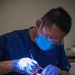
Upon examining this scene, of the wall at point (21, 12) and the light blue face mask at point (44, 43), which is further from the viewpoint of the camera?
the wall at point (21, 12)

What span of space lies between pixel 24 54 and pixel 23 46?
0.06 m

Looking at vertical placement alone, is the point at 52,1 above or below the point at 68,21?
above

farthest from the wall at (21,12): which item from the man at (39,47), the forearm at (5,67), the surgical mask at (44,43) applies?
the forearm at (5,67)

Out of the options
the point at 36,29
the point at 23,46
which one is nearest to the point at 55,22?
the point at 36,29

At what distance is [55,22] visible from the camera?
123 cm

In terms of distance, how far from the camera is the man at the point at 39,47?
121 centimetres

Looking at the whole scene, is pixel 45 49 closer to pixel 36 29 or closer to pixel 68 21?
pixel 36 29

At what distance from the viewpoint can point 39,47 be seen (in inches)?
54.6

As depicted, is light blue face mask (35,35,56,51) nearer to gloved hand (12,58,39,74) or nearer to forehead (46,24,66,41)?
forehead (46,24,66,41)

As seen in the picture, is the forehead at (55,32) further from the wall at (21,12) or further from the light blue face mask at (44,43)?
the wall at (21,12)

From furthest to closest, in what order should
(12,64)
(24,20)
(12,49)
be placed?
(24,20) < (12,49) < (12,64)

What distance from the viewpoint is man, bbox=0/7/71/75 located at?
3.99 feet

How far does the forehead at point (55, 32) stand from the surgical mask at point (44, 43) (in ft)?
0.19

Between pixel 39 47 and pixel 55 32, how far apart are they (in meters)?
0.21
